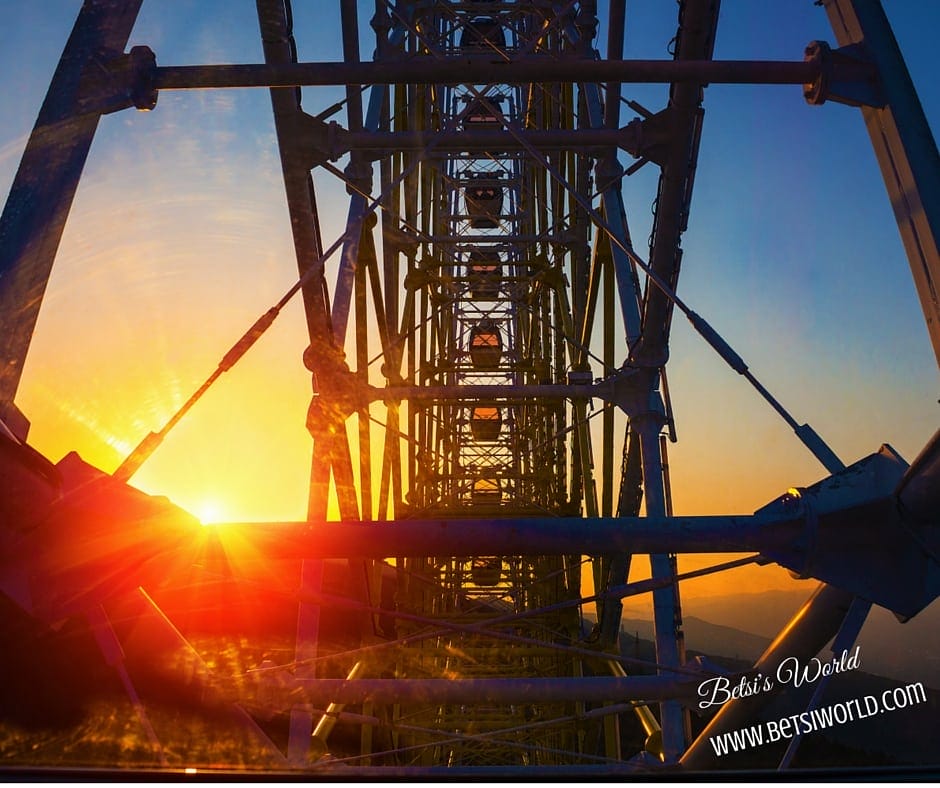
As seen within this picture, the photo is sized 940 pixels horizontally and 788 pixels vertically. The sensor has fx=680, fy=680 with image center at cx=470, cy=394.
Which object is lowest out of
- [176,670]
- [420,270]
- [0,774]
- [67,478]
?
[0,774]

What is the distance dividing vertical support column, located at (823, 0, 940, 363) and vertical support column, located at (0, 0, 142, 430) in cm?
386

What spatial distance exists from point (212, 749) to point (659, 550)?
2140 mm

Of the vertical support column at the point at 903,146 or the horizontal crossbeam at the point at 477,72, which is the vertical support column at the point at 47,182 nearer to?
the horizontal crossbeam at the point at 477,72

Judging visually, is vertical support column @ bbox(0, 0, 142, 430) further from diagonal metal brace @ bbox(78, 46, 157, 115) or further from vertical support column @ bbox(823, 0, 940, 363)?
vertical support column @ bbox(823, 0, 940, 363)

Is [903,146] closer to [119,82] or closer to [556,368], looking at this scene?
[119,82]

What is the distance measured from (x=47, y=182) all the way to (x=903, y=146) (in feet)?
13.6

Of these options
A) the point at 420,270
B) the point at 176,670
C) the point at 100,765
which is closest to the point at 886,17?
the point at 176,670

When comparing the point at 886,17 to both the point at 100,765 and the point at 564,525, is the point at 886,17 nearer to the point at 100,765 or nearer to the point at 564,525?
the point at 564,525

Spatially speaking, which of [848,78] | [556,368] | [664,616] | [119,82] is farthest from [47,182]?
[556,368]

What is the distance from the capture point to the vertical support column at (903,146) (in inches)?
129

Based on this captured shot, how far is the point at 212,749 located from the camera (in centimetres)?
298

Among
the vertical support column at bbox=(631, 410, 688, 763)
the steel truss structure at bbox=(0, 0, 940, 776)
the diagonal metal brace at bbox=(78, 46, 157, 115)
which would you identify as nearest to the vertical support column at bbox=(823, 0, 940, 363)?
the steel truss structure at bbox=(0, 0, 940, 776)

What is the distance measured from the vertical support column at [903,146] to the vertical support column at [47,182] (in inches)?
152

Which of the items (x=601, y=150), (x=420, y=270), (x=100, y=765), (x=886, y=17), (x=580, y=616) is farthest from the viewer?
(x=420, y=270)
